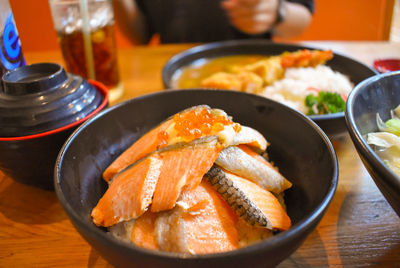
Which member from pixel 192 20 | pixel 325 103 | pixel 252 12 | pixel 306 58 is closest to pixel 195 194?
pixel 325 103

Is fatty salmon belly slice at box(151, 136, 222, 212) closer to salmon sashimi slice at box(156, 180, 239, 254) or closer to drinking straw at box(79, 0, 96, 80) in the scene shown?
salmon sashimi slice at box(156, 180, 239, 254)

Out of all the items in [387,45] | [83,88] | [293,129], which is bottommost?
[387,45]

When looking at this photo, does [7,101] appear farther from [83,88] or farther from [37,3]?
[37,3]

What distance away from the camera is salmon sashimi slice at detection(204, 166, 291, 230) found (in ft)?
2.77

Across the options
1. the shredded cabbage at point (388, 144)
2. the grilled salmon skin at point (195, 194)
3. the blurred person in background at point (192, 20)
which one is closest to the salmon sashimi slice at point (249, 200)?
the grilled salmon skin at point (195, 194)

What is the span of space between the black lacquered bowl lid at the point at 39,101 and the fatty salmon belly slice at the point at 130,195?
39 centimetres

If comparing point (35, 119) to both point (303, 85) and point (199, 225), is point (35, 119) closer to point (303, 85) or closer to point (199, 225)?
point (199, 225)

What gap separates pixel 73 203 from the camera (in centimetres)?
84

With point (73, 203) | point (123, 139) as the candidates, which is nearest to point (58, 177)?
point (73, 203)

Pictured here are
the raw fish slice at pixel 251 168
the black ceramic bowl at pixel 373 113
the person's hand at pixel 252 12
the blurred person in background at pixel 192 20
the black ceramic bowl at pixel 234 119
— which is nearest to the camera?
the black ceramic bowl at pixel 234 119

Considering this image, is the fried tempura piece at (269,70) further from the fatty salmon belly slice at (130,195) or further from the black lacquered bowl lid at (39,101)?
the fatty salmon belly slice at (130,195)

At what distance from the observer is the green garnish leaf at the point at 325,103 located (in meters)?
1.51

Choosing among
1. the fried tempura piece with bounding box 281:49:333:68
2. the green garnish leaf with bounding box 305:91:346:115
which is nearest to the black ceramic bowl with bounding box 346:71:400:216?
the green garnish leaf with bounding box 305:91:346:115

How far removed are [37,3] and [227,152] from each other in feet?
15.2
